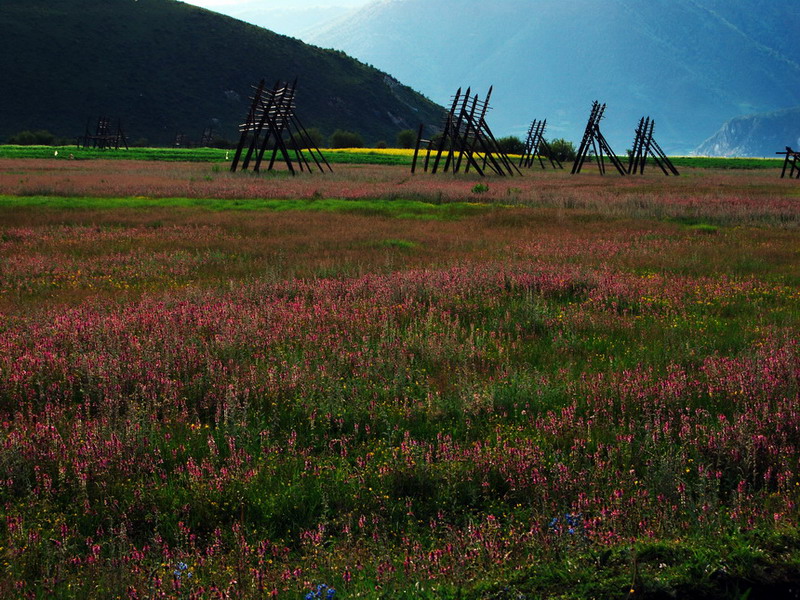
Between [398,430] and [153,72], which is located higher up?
[153,72]

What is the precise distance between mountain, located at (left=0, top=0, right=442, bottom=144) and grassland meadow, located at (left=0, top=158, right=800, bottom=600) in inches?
4363

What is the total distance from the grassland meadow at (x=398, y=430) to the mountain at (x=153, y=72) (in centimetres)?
11083

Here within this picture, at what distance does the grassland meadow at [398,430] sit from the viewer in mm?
2941

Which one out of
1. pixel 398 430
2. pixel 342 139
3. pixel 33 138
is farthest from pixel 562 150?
pixel 398 430

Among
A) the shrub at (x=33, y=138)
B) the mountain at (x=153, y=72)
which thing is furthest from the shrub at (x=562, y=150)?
the shrub at (x=33, y=138)

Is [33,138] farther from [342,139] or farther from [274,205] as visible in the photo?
[274,205]

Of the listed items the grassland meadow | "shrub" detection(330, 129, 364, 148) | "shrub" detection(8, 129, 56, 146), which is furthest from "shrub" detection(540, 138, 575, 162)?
"shrub" detection(8, 129, 56, 146)

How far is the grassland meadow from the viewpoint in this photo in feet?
9.65

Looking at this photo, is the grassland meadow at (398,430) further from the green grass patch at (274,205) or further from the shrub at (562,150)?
the shrub at (562,150)

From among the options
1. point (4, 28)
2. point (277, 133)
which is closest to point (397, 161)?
point (277, 133)

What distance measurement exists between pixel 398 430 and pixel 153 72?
131 metres

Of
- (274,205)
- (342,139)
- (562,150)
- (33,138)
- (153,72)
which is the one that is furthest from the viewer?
(153,72)

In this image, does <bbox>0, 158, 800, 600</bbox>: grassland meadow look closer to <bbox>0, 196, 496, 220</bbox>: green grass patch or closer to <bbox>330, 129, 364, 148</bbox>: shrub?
<bbox>0, 196, 496, 220</bbox>: green grass patch

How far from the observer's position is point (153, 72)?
12031 centimetres
